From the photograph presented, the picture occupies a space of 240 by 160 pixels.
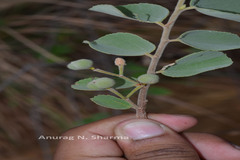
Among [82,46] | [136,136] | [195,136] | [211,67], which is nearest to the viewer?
[211,67]

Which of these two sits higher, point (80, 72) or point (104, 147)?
point (104, 147)

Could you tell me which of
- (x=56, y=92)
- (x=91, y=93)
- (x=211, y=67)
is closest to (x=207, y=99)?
(x=91, y=93)

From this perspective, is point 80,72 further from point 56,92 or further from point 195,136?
point 195,136

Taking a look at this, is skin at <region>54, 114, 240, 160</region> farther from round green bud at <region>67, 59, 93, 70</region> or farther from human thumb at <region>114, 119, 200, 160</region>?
round green bud at <region>67, 59, 93, 70</region>

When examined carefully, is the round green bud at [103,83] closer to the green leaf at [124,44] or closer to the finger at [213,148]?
the green leaf at [124,44]

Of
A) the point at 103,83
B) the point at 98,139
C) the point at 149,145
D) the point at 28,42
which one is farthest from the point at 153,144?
the point at 28,42
